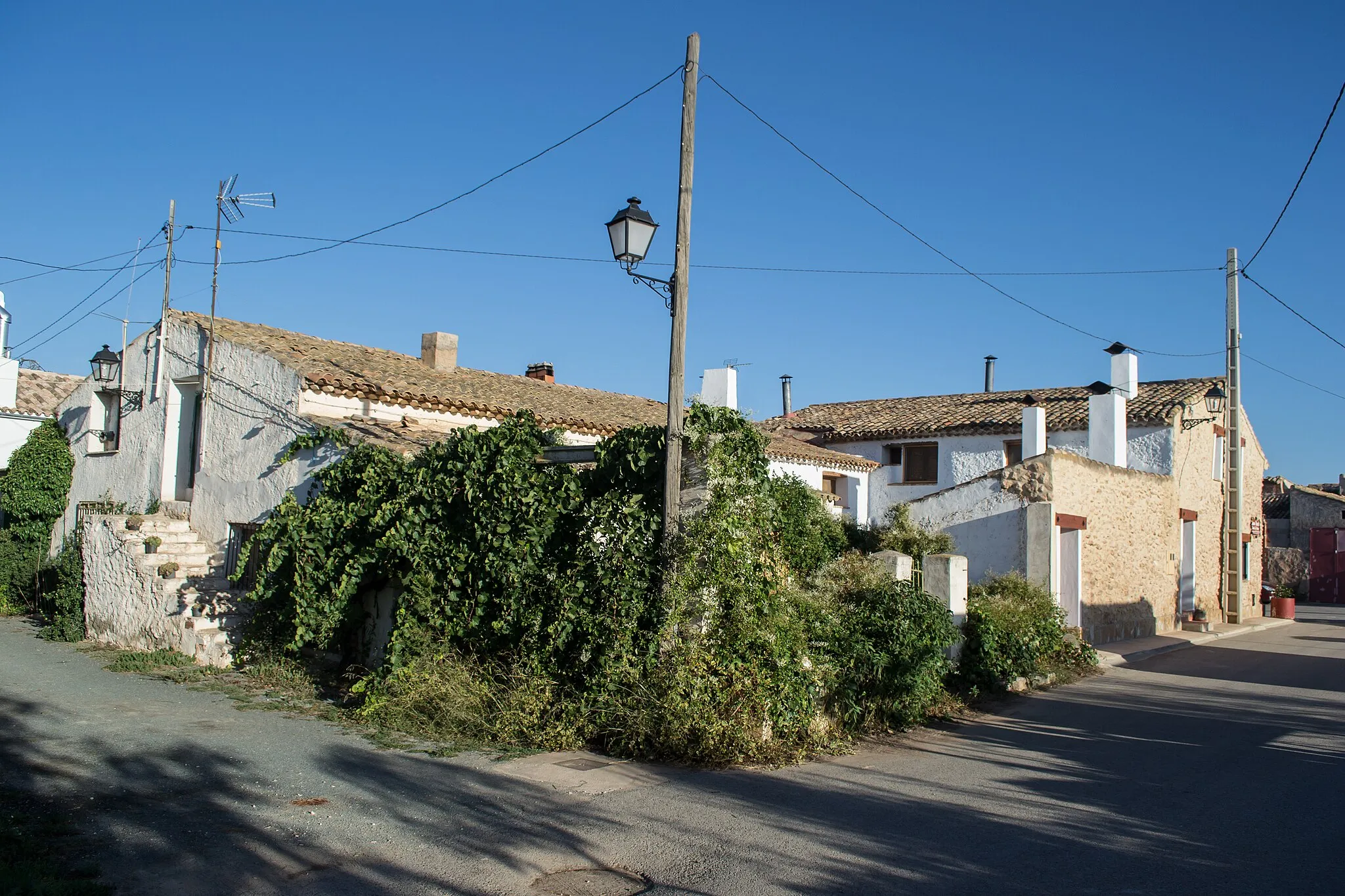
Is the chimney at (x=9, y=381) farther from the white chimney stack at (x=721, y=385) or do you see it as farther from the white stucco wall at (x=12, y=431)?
the white chimney stack at (x=721, y=385)

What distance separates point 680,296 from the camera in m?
8.69

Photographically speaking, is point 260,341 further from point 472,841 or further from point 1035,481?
Result: point 1035,481

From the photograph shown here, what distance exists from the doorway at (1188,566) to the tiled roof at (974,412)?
9.18 ft

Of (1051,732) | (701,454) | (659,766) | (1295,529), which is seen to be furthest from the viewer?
(1295,529)

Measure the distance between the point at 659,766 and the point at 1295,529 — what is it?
4210 centimetres

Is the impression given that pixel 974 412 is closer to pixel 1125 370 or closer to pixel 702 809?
pixel 1125 370

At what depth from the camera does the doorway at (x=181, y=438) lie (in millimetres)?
15547

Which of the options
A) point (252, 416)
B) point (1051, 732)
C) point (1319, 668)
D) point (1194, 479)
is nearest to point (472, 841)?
point (1051, 732)

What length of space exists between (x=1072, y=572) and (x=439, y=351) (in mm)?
12179

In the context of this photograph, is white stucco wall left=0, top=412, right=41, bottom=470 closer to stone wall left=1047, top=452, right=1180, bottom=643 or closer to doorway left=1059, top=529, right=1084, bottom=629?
doorway left=1059, top=529, right=1084, bottom=629

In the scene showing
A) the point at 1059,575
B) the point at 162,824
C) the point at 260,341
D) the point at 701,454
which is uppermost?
the point at 260,341

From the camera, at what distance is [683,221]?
8.75 metres

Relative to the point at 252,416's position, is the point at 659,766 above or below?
below

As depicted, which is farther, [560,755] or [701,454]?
[701,454]
